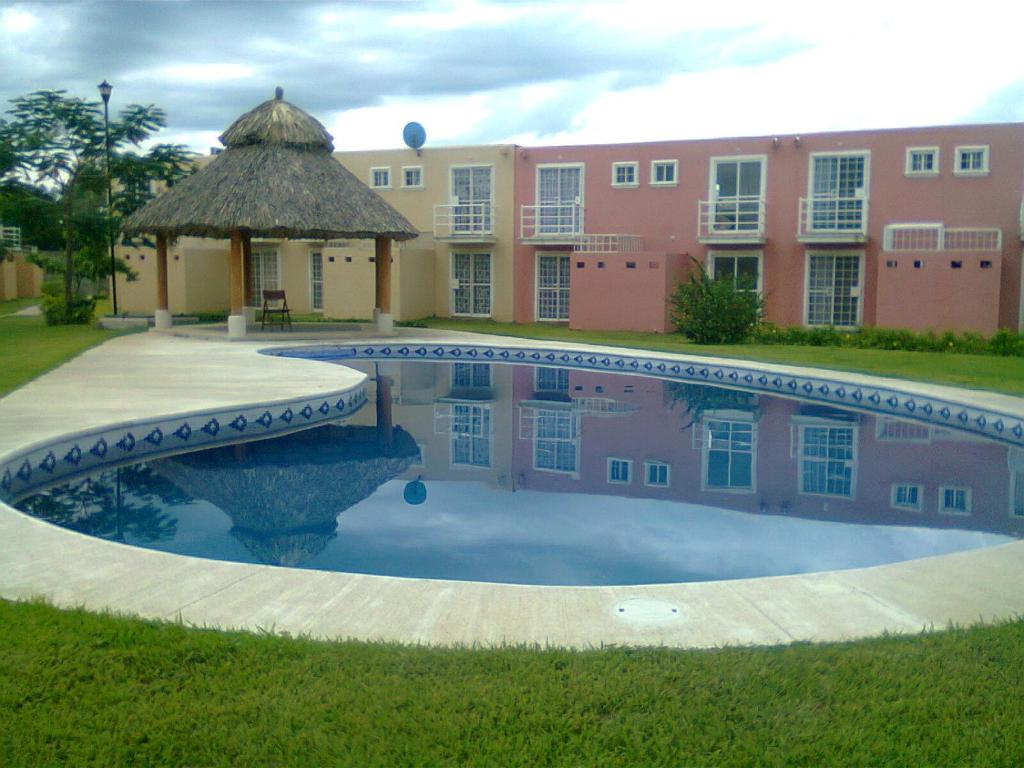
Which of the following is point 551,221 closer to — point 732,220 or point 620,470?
point 732,220

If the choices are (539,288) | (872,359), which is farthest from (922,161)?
(539,288)

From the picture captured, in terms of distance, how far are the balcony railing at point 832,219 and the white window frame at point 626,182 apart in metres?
4.52

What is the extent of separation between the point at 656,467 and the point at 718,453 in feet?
3.31

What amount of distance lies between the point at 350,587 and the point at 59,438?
4667 millimetres

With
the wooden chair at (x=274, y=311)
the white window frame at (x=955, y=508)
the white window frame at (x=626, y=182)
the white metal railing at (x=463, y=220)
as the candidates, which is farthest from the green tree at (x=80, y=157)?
the white window frame at (x=955, y=508)

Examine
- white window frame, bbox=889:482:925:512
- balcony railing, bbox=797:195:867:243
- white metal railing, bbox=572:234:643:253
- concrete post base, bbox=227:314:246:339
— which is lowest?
white window frame, bbox=889:482:925:512

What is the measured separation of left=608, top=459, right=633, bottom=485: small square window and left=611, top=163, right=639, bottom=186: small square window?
57.7 ft

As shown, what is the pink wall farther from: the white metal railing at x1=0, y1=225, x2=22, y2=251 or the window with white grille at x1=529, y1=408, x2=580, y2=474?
the white metal railing at x1=0, y1=225, x2=22, y2=251

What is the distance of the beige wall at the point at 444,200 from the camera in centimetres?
2761

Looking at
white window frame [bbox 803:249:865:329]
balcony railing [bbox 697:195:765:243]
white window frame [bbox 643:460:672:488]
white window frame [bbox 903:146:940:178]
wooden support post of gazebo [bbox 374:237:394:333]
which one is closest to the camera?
white window frame [bbox 643:460:672:488]

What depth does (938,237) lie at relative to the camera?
73.9 feet

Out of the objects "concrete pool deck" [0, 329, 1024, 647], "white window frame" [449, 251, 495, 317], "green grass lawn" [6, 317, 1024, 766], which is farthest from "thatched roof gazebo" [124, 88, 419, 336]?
"green grass lawn" [6, 317, 1024, 766]

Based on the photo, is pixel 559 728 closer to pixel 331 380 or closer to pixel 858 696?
pixel 858 696

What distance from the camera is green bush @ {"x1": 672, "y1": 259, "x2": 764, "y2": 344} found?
20.5 m
